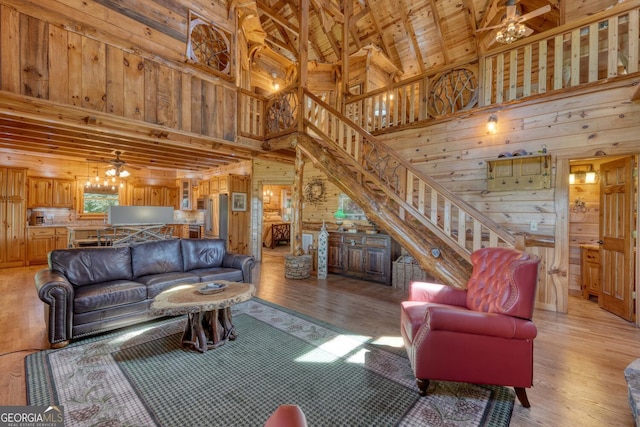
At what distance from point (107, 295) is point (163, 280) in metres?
0.60

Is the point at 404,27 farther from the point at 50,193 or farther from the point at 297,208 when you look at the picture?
the point at 50,193

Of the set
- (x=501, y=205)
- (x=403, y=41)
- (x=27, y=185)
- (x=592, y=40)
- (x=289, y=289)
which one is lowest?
(x=289, y=289)

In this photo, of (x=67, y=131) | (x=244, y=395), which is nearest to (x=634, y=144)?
(x=244, y=395)

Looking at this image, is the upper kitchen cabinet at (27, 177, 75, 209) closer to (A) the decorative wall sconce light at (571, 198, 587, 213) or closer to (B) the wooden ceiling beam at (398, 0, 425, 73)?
(B) the wooden ceiling beam at (398, 0, 425, 73)

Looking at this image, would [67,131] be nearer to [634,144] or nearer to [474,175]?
[474,175]

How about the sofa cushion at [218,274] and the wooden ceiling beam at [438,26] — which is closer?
the sofa cushion at [218,274]

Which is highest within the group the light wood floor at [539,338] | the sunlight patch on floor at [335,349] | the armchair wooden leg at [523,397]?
the armchair wooden leg at [523,397]

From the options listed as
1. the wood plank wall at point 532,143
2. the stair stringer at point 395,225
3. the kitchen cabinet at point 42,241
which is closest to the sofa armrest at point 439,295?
the stair stringer at point 395,225

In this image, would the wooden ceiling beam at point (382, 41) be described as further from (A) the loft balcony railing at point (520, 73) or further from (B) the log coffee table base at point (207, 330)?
(B) the log coffee table base at point (207, 330)

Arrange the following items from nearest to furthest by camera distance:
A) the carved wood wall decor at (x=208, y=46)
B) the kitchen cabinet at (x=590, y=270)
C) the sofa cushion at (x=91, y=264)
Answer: the sofa cushion at (x=91, y=264), the kitchen cabinet at (x=590, y=270), the carved wood wall decor at (x=208, y=46)

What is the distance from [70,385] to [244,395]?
1332 mm

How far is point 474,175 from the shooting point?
447 cm

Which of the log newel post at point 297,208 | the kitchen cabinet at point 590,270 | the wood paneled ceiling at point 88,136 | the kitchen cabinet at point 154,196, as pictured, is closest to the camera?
the wood paneled ceiling at point 88,136

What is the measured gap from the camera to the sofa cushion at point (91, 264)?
3.18 meters
